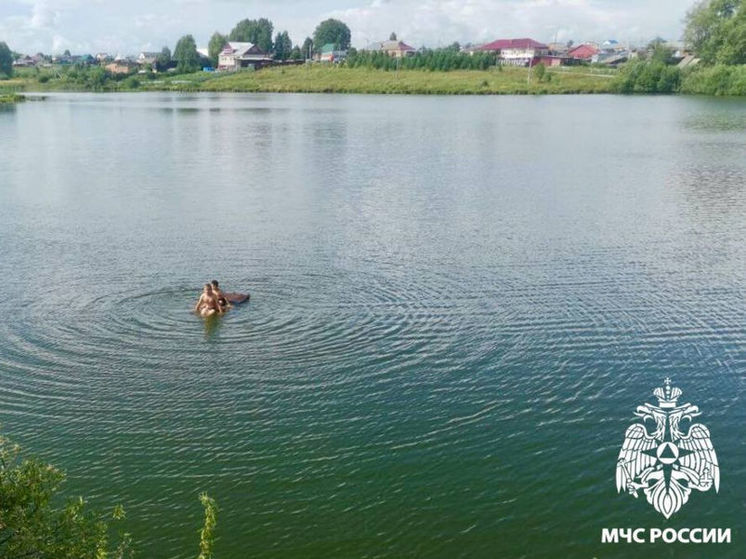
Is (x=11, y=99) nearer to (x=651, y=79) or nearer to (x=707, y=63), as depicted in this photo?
(x=651, y=79)

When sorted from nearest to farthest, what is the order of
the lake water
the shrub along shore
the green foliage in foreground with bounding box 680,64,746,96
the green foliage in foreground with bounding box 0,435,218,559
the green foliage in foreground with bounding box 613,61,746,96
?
the green foliage in foreground with bounding box 0,435,218,559
the lake water
the green foliage in foreground with bounding box 680,64,746,96
the green foliage in foreground with bounding box 613,61,746,96
the shrub along shore

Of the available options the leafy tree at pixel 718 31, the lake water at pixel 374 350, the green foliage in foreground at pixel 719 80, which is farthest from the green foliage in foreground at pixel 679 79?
the lake water at pixel 374 350

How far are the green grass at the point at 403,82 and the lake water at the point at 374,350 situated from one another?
351ft

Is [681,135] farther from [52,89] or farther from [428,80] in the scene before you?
[52,89]

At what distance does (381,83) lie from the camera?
561 feet

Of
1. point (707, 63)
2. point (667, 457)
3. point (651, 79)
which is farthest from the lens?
point (651, 79)

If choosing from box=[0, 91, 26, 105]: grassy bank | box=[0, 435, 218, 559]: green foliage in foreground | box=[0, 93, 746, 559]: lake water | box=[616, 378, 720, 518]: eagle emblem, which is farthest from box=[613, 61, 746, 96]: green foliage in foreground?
box=[0, 435, 218, 559]: green foliage in foreground

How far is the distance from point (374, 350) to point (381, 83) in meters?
153

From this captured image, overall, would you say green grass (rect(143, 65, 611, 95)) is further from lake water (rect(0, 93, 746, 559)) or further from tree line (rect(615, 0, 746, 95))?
lake water (rect(0, 93, 746, 559))

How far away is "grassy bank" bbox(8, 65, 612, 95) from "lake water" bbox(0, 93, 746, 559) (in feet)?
353

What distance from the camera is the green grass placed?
6284 inches

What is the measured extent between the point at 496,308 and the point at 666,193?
1050 inches

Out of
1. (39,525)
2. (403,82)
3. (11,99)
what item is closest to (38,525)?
(39,525)

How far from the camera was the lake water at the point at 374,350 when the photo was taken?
17.4m
